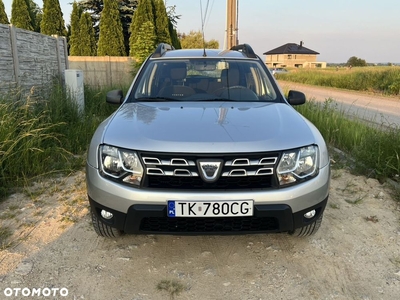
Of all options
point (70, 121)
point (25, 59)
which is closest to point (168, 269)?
point (70, 121)

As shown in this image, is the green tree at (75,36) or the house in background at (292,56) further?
the house in background at (292,56)

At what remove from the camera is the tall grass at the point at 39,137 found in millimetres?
3896

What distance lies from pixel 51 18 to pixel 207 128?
2027 centimetres

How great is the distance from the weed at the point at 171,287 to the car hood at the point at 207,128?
0.90 meters

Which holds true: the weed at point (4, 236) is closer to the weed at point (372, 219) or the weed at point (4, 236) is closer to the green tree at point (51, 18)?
the weed at point (372, 219)

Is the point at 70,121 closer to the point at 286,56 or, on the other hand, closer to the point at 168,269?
the point at 168,269

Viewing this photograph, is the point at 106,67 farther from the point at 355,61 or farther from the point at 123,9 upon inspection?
the point at 355,61

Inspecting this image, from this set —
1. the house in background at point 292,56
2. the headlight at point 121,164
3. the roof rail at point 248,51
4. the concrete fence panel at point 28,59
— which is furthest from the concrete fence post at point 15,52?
the house in background at point 292,56

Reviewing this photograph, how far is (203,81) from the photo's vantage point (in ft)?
11.8

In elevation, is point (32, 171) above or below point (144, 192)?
below

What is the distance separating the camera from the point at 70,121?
5707 mm

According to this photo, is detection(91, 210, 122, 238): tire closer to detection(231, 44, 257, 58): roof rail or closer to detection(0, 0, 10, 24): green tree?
detection(231, 44, 257, 58): roof rail

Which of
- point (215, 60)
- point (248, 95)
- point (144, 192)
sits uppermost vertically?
A: point (215, 60)

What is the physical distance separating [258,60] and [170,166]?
2.23 metres
